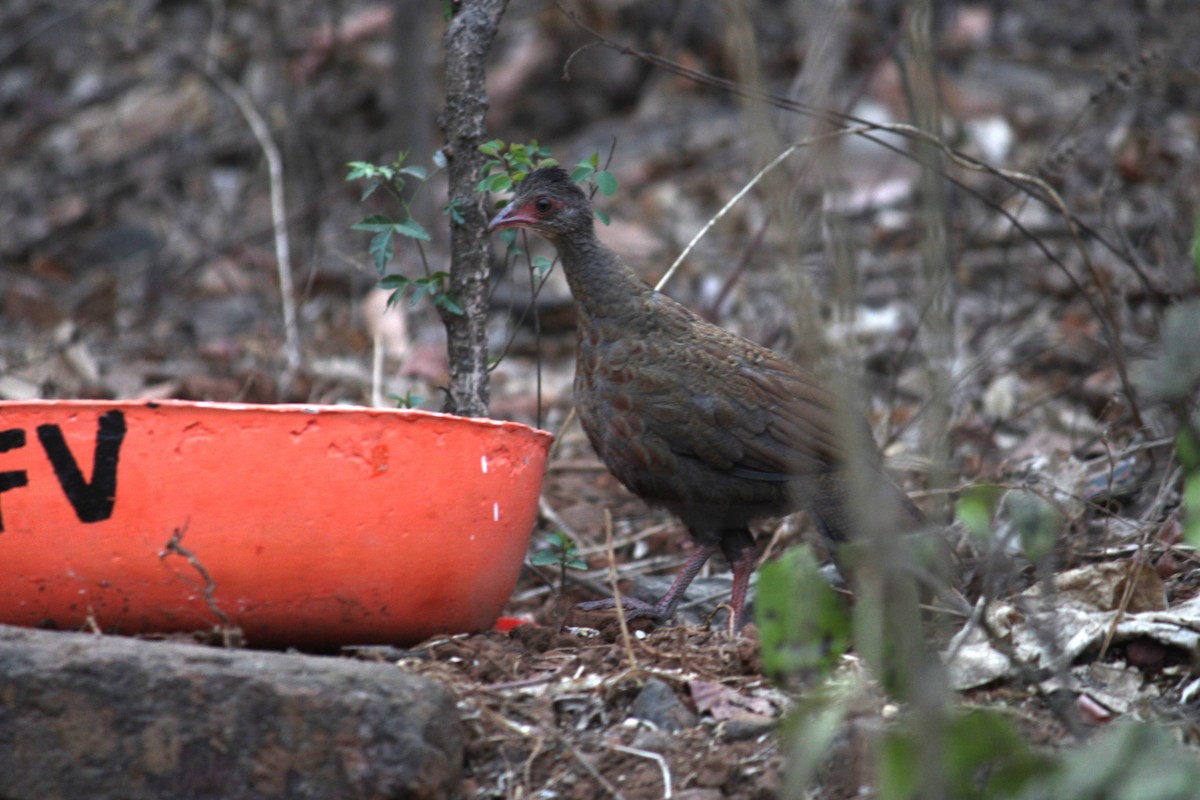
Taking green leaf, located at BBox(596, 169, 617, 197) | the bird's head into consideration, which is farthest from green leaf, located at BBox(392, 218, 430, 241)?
green leaf, located at BBox(596, 169, 617, 197)

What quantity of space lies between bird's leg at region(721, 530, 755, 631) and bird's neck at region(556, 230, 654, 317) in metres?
0.77

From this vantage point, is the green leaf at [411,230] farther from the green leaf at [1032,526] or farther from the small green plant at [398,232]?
the green leaf at [1032,526]

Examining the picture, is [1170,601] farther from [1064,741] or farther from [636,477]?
[636,477]

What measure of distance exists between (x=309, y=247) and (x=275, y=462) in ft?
19.6

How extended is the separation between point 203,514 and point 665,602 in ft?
5.10

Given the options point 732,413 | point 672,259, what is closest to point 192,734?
point 732,413

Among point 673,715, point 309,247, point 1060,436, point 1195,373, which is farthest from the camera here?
point 309,247

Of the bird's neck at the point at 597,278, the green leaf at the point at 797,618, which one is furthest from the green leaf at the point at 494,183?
the green leaf at the point at 797,618

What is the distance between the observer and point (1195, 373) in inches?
85.8

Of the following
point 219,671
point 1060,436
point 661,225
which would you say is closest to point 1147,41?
point 661,225

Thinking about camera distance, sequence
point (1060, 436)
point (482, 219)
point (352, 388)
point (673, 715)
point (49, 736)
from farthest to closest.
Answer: point (352, 388), point (1060, 436), point (482, 219), point (673, 715), point (49, 736)

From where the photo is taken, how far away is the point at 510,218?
4.08 m

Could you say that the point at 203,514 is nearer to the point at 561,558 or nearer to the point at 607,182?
the point at 561,558

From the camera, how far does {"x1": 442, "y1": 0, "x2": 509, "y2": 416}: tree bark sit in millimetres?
3865
